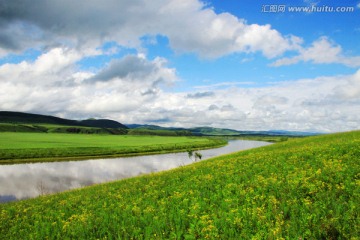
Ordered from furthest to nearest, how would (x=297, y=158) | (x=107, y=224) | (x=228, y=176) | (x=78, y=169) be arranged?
(x=78, y=169) < (x=297, y=158) < (x=228, y=176) < (x=107, y=224)

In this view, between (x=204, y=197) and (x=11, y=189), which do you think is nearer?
(x=204, y=197)

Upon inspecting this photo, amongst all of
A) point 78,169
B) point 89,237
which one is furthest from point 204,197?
point 78,169

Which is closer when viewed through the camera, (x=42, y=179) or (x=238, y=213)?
(x=238, y=213)

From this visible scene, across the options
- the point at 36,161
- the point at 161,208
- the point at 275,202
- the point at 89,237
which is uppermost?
the point at 275,202

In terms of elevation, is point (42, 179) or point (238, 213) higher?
point (238, 213)

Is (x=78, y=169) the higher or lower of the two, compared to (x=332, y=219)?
lower

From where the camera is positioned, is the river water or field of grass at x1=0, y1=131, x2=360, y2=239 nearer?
field of grass at x1=0, y1=131, x2=360, y2=239

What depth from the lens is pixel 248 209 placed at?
28.6 ft

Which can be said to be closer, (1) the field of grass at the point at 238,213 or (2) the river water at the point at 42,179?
(1) the field of grass at the point at 238,213

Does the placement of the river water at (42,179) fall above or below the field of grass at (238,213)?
below

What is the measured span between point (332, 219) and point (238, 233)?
250 cm

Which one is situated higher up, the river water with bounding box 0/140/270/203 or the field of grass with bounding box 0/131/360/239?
the field of grass with bounding box 0/131/360/239

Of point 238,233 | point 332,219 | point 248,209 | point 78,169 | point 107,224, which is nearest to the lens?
point 332,219

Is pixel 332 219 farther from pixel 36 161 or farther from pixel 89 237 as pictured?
pixel 36 161
